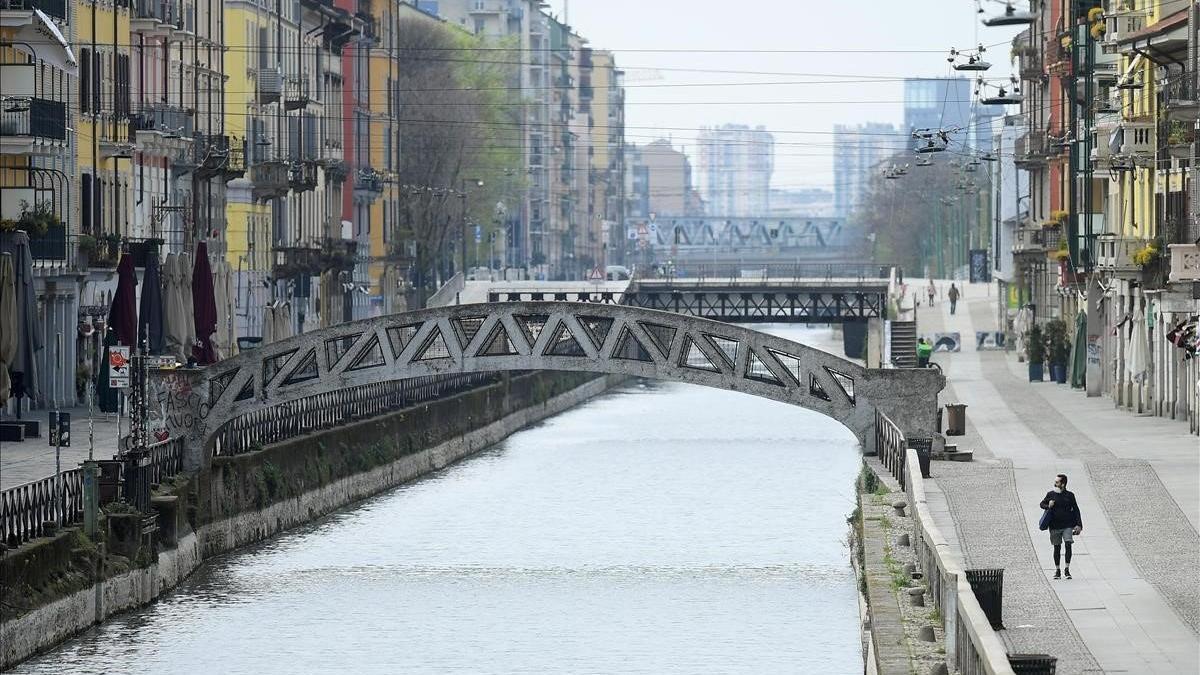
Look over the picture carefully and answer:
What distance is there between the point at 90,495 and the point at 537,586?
9623mm

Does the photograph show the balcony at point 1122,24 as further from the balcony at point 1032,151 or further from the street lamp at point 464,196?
the street lamp at point 464,196

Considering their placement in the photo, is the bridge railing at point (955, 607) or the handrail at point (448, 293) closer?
the bridge railing at point (955, 607)

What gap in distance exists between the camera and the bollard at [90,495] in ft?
136

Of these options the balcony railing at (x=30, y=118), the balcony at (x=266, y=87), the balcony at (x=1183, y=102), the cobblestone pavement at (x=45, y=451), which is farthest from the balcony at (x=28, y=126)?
the balcony at (x=266, y=87)

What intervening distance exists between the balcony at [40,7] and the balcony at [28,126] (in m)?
1.86

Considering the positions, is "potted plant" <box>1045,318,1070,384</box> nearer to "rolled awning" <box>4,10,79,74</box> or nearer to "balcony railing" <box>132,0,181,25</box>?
"balcony railing" <box>132,0,181,25</box>

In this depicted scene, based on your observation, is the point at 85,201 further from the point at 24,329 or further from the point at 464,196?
the point at 464,196

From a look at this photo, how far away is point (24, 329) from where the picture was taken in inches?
1689

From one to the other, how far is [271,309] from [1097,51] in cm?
2246

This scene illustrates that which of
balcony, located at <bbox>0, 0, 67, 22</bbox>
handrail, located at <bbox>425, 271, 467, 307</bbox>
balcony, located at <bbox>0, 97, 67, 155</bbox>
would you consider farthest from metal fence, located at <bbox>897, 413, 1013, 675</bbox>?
handrail, located at <bbox>425, 271, 467, 307</bbox>

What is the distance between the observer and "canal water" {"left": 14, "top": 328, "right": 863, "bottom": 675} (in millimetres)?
40219

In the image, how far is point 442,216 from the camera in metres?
139

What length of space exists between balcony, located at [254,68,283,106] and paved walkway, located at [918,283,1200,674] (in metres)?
28.7

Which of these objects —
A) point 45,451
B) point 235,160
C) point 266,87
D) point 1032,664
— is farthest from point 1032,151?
point 1032,664
